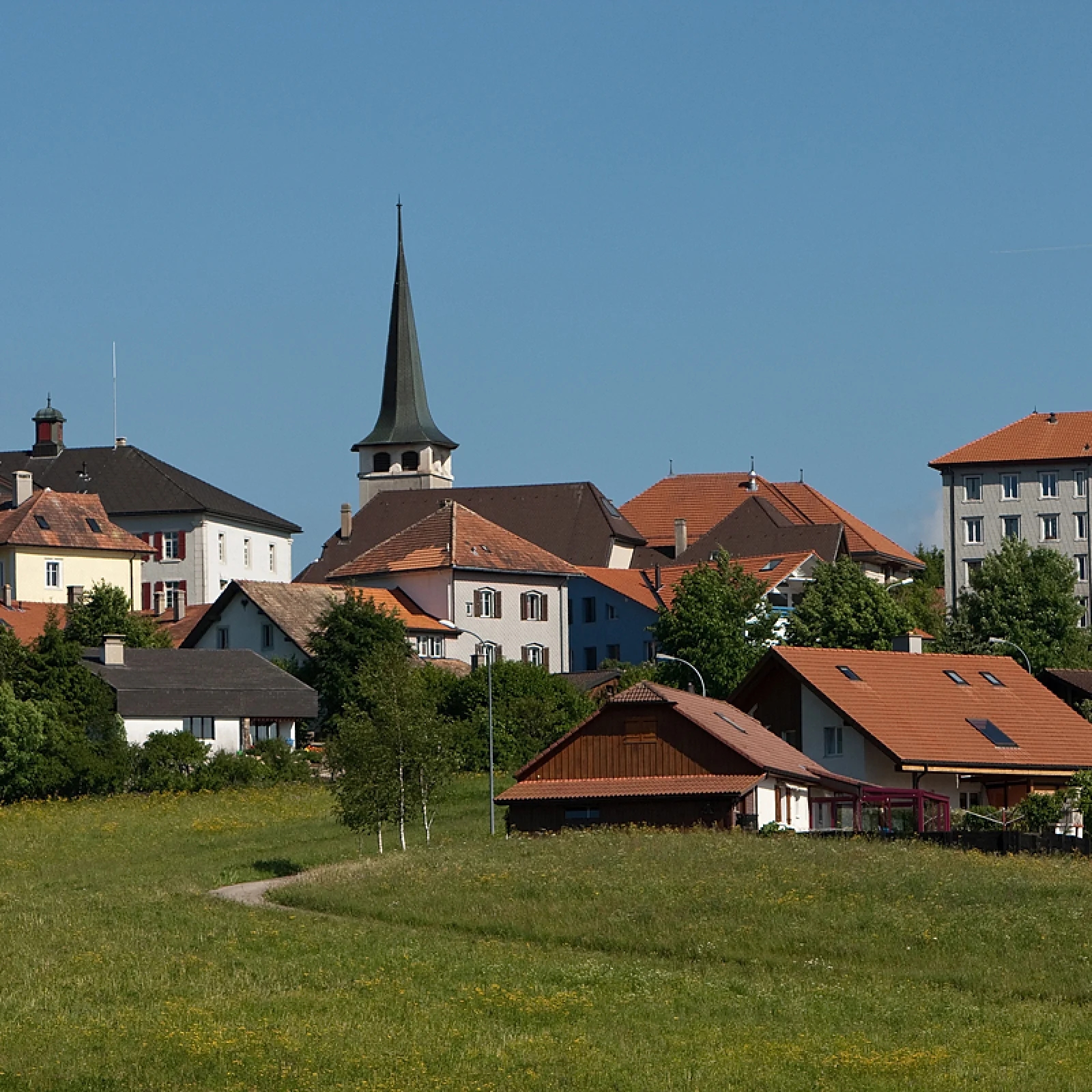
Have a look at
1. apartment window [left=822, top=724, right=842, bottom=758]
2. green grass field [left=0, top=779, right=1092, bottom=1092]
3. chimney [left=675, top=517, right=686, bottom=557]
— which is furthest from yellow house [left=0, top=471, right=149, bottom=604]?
green grass field [left=0, top=779, right=1092, bottom=1092]

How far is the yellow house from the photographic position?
123 metres

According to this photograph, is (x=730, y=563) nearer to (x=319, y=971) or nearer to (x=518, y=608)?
(x=518, y=608)

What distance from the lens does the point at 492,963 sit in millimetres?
39500

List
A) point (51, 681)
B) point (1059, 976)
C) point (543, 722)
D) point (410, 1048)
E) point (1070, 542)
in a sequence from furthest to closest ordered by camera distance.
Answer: point (1070, 542) < point (543, 722) < point (51, 681) < point (1059, 976) < point (410, 1048)

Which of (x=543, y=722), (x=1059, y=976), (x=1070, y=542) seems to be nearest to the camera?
(x=1059, y=976)

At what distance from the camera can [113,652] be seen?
88.1m

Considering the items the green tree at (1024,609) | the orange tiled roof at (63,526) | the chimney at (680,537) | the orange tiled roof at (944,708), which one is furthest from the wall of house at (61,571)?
the orange tiled roof at (944,708)

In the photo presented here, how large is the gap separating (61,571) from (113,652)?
124 ft

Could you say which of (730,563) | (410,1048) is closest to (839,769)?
(410,1048)

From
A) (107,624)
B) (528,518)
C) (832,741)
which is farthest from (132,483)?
(832,741)

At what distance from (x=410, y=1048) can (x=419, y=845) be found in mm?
28959

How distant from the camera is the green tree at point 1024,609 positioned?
112 meters

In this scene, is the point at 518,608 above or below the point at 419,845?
above

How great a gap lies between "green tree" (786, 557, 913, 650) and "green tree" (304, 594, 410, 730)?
779 inches
